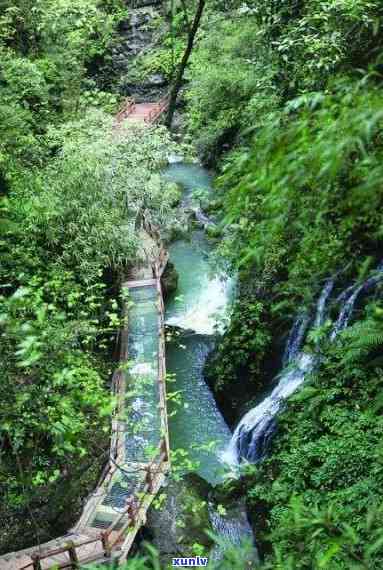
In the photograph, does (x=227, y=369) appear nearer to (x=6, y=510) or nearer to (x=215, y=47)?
(x=6, y=510)

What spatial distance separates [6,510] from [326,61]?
9308mm

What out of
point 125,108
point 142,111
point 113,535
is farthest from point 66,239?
point 142,111

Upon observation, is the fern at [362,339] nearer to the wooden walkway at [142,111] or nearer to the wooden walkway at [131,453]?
the wooden walkway at [131,453]

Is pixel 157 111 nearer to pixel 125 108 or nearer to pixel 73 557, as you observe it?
pixel 125 108

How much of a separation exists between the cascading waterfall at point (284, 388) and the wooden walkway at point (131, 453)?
1684mm

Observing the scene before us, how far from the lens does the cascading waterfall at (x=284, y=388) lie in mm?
9750

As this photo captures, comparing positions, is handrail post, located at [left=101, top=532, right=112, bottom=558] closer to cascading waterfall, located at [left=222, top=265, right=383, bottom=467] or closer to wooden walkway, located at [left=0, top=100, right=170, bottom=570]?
wooden walkway, located at [left=0, top=100, right=170, bottom=570]

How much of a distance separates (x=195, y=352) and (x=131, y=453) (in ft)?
14.7

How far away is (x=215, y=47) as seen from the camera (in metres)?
19.2

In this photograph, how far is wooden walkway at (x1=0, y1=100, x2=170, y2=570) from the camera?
8.53 meters

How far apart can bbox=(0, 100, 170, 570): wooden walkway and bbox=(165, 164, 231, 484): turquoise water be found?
29.8 inches

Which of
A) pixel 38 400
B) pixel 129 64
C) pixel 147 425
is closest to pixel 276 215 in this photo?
pixel 38 400

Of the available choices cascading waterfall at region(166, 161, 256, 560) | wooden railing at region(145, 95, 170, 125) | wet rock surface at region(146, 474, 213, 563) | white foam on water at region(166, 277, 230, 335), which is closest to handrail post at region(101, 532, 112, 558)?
wet rock surface at region(146, 474, 213, 563)

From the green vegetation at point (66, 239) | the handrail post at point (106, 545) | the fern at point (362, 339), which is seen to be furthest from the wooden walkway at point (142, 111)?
the handrail post at point (106, 545)
